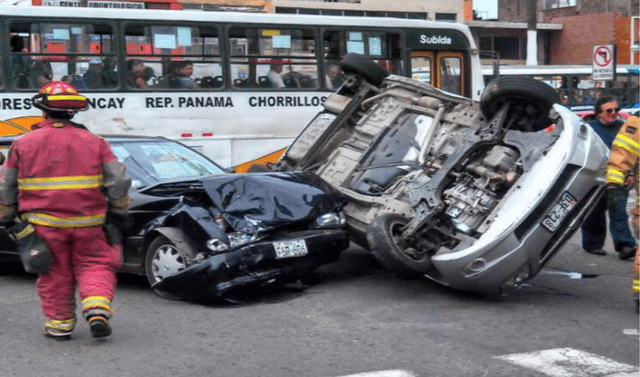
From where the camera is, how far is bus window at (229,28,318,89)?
15.5 metres

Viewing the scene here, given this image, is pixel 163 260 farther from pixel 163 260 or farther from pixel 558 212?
pixel 558 212

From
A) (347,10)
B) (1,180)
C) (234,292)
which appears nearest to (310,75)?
(234,292)

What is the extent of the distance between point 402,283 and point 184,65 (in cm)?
741

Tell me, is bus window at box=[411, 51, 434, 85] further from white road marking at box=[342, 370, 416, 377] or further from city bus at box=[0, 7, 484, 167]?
white road marking at box=[342, 370, 416, 377]

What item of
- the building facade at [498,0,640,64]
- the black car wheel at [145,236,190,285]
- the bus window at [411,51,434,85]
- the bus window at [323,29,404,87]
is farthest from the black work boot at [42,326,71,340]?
the building facade at [498,0,640,64]

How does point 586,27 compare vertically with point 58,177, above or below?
above

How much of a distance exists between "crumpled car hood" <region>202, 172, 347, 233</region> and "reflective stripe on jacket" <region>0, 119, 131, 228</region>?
146 cm

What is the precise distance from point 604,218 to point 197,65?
7.03 m

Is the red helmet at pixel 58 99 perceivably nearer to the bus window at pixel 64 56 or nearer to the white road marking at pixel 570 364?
the white road marking at pixel 570 364

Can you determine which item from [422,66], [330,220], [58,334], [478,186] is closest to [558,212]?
[478,186]

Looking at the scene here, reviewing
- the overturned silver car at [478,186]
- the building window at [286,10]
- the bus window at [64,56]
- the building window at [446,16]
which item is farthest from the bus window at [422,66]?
the building window at [446,16]

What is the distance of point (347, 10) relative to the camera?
147 feet

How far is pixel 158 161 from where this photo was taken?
9.11 metres

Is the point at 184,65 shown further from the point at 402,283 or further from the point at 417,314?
the point at 417,314
